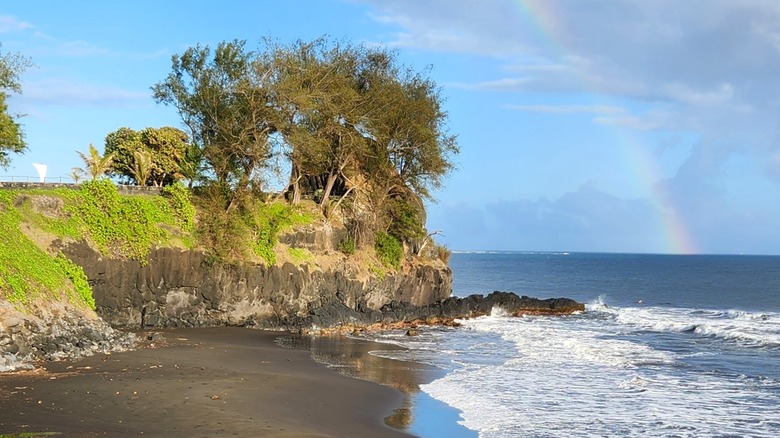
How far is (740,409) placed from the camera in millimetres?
20859

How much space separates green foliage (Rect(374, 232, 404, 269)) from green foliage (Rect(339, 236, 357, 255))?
2.97 m

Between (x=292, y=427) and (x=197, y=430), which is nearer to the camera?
(x=197, y=430)

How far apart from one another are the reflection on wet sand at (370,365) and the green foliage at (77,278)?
327 inches

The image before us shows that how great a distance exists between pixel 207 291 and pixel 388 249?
49.1 feet

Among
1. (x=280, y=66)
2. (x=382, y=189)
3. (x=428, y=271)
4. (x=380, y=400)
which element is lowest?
(x=380, y=400)

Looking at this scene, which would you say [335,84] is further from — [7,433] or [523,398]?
[7,433]

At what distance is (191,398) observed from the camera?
60.7 ft

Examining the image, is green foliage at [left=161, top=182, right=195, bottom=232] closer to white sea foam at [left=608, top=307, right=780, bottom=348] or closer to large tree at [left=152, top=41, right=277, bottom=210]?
large tree at [left=152, top=41, right=277, bottom=210]

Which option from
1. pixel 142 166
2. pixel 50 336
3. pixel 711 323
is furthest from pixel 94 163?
pixel 711 323

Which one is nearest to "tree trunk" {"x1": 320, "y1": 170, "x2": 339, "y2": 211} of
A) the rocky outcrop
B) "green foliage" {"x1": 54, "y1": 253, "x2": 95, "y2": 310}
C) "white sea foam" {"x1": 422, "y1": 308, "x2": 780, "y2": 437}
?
"white sea foam" {"x1": 422, "y1": 308, "x2": 780, "y2": 437}

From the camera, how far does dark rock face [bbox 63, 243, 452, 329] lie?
Result: 1307 inches

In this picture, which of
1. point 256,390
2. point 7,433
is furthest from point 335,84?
point 7,433

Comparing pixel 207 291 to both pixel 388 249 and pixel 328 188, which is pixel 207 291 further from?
pixel 388 249

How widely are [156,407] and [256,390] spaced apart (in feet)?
13.5
